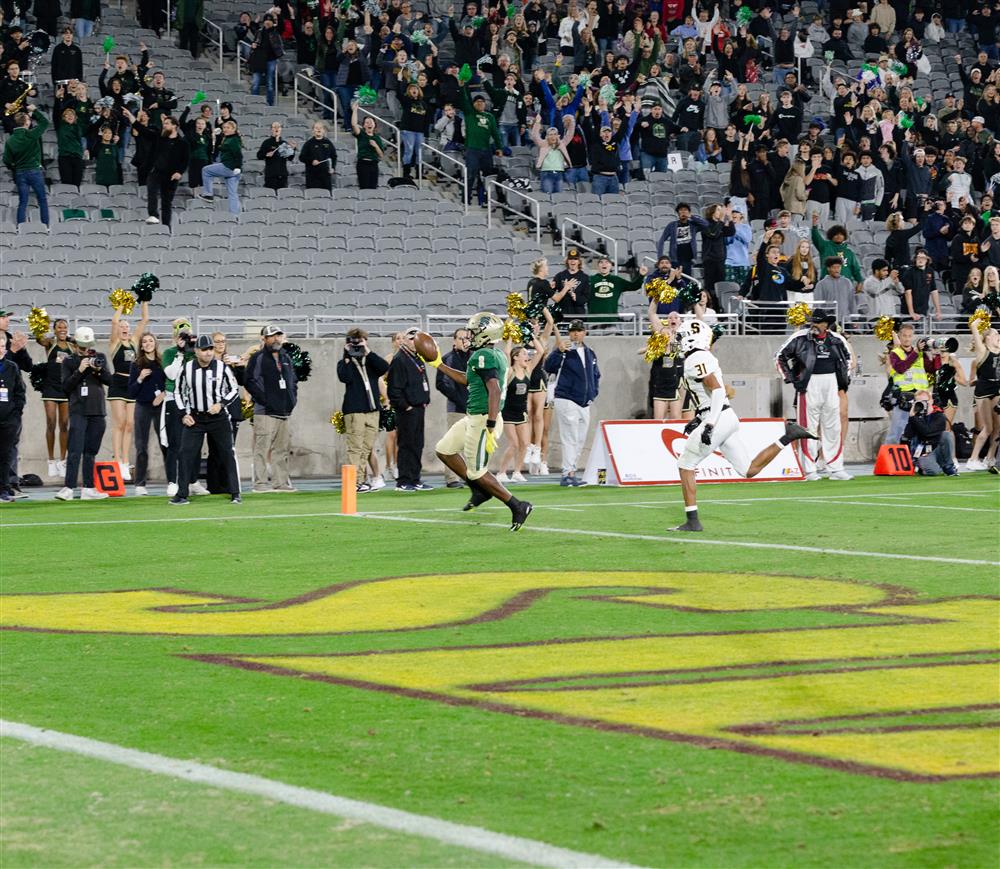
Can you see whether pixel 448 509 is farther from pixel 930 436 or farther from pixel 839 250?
pixel 839 250

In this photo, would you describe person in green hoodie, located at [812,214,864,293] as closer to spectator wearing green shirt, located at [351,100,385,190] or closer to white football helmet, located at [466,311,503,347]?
spectator wearing green shirt, located at [351,100,385,190]

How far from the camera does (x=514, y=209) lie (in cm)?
3120

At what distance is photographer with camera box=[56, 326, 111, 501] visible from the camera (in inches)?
810

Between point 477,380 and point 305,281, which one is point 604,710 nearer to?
point 477,380

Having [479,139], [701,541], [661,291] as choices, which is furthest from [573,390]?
[701,541]

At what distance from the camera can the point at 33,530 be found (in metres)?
16.3

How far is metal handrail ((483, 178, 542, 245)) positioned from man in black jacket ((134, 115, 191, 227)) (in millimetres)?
5249

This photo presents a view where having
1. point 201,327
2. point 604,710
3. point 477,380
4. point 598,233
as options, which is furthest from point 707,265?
point 604,710

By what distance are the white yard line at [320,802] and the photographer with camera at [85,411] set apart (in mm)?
14243

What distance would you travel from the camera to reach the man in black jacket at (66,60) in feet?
97.3

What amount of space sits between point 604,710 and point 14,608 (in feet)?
16.0

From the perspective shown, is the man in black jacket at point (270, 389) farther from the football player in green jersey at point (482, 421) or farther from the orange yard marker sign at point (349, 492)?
the football player in green jersey at point (482, 421)

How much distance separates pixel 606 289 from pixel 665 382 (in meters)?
2.07

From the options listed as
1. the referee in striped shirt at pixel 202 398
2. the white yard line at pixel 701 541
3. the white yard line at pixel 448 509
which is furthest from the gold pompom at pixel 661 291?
the white yard line at pixel 701 541
